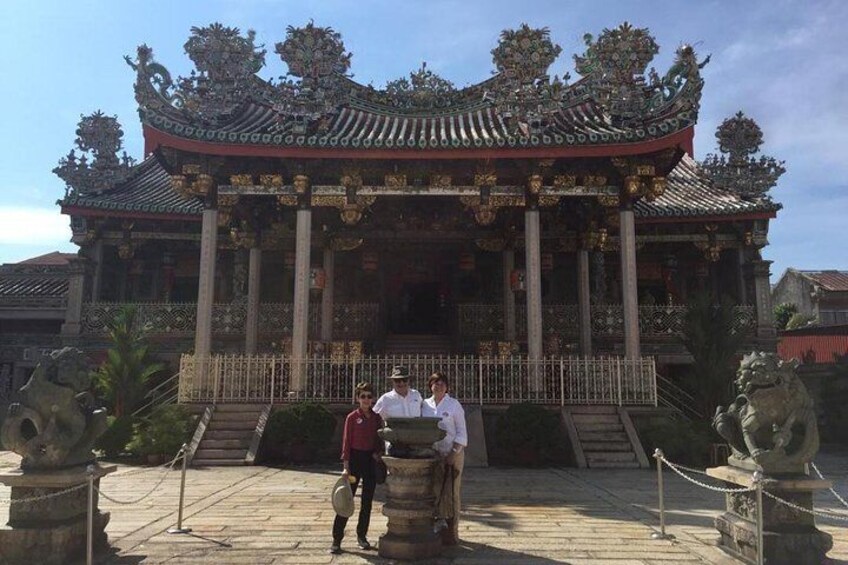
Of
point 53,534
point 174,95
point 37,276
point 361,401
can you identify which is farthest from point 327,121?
point 37,276

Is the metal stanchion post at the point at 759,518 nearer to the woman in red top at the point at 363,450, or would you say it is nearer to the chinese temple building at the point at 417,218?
the woman in red top at the point at 363,450

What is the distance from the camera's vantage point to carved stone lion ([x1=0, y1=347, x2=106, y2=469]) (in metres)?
5.08

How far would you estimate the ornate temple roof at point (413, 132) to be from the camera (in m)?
12.7

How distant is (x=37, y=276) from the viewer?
20969mm

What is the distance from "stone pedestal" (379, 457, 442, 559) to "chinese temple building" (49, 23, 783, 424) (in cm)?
719

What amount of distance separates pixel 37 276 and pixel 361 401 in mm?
20234

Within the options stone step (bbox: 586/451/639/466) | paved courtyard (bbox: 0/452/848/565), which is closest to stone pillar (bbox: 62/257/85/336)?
paved courtyard (bbox: 0/452/848/565)

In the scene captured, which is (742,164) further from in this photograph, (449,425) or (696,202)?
(449,425)

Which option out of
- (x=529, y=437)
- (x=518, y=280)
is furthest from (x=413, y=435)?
(x=518, y=280)

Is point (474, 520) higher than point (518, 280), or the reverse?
point (518, 280)

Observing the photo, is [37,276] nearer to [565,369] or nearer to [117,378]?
[117,378]

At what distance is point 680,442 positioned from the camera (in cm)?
1099

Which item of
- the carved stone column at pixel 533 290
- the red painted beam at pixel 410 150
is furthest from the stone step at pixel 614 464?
the red painted beam at pixel 410 150

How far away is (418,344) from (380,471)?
505 inches
